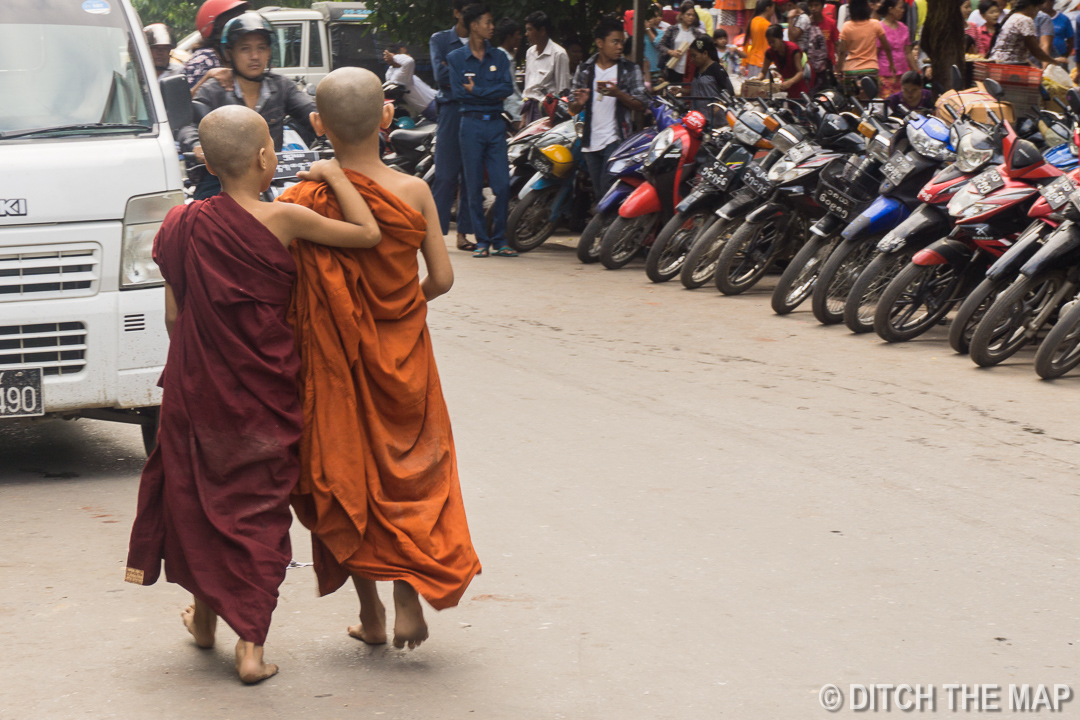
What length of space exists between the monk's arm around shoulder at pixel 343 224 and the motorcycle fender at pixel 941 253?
491cm

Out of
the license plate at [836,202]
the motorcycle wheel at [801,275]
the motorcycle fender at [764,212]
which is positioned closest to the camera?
the license plate at [836,202]

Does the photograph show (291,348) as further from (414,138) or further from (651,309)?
(414,138)

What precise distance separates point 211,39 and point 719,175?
12.5 ft

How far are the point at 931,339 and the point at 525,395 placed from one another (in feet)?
9.28

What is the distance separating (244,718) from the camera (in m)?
3.16

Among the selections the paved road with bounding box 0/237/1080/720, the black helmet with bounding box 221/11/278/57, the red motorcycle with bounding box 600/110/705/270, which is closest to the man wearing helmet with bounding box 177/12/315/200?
the black helmet with bounding box 221/11/278/57

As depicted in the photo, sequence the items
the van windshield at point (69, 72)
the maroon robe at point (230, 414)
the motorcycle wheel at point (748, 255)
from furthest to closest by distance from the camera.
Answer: the motorcycle wheel at point (748, 255) < the van windshield at point (69, 72) < the maroon robe at point (230, 414)

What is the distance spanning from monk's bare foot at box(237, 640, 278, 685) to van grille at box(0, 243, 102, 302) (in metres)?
2.18

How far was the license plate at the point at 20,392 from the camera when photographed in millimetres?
4984

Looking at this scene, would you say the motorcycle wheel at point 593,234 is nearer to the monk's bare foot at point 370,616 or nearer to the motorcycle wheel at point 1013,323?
the motorcycle wheel at point 1013,323

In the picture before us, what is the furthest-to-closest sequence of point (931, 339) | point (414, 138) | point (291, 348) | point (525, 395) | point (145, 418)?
point (414, 138)
point (931, 339)
point (525, 395)
point (145, 418)
point (291, 348)

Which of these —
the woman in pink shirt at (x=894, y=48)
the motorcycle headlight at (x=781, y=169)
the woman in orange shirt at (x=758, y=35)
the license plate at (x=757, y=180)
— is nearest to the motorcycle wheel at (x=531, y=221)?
the license plate at (x=757, y=180)

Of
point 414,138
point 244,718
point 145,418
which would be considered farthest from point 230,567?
point 414,138

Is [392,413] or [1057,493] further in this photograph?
[1057,493]
